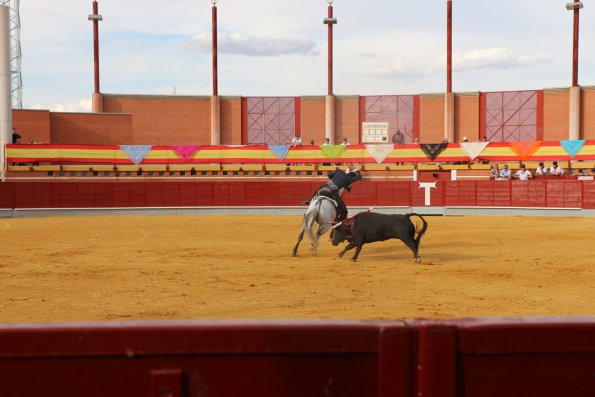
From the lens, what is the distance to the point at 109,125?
3681 centimetres

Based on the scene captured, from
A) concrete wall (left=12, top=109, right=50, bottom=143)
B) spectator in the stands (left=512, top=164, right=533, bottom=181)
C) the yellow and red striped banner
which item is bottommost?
spectator in the stands (left=512, top=164, right=533, bottom=181)

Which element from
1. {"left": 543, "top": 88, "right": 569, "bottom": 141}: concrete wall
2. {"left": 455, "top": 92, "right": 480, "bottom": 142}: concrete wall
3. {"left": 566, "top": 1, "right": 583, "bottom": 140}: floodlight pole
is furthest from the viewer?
{"left": 455, "top": 92, "right": 480, "bottom": 142}: concrete wall

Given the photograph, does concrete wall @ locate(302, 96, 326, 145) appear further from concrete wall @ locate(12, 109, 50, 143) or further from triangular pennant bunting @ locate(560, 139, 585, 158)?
triangular pennant bunting @ locate(560, 139, 585, 158)

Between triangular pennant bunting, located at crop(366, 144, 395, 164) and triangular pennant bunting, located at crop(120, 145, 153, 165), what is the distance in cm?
957

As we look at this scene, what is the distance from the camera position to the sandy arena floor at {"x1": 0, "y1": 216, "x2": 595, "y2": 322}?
757 cm

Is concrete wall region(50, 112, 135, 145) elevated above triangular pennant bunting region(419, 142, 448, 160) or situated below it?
above

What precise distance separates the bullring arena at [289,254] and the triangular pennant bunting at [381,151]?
95 millimetres

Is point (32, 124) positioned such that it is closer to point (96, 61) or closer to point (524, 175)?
point (96, 61)

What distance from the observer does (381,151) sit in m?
31.1

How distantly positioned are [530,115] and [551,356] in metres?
39.1

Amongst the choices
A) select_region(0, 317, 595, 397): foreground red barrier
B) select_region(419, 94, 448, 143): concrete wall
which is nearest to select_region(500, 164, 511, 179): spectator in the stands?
select_region(419, 94, 448, 143): concrete wall

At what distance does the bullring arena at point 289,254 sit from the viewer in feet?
6.59

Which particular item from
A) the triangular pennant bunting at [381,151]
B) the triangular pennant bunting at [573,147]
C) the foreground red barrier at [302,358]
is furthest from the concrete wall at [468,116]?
the foreground red barrier at [302,358]

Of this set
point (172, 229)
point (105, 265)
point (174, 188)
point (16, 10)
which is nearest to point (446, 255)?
point (105, 265)
